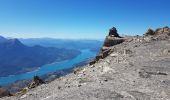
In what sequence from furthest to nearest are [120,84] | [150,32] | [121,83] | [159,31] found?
1. [150,32]
2. [159,31]
3. [121,83]
4. [120,84]

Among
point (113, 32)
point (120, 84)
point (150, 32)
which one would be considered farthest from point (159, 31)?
point (120, 84)

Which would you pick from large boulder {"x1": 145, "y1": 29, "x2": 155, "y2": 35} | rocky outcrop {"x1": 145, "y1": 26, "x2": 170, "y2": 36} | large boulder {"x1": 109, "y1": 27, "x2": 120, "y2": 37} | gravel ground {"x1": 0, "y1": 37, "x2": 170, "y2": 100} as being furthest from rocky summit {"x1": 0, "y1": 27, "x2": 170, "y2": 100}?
large boulder {"x1": 145, "y1": 29, "x2": 155, "y2": 35}

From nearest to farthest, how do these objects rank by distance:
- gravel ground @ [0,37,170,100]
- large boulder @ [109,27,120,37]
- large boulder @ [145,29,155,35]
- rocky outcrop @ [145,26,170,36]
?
gravel ground @ [0,37,170,100] < rocky outcrop @ [145,26,170,36] < large boulder @ [109,27,120,37] < large boulder @ [145,29,155,35]

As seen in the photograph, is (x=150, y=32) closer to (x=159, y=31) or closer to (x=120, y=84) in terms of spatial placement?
(x=159, y=31)

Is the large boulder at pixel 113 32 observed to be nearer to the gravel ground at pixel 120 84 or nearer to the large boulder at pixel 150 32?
the large boulder at pixel 150 32

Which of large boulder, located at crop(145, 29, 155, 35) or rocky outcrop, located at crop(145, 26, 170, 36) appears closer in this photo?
rocky outcrop, located at crop(145, 26, 170, 36)

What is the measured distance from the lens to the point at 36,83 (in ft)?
119

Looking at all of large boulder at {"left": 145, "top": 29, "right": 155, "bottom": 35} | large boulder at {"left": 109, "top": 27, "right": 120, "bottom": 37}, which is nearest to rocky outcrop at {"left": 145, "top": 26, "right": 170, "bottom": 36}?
large boulder at {"left": 145, "top": 29, "right": 155, "bottom": 35}

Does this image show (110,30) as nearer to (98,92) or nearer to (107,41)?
(107,41)

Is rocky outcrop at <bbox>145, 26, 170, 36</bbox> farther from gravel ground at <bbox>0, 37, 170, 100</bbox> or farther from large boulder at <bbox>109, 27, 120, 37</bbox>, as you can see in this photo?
gravel ground at <bbox>0, 37, 170, 100</bbox>

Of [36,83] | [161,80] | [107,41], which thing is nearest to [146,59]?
[161,80]

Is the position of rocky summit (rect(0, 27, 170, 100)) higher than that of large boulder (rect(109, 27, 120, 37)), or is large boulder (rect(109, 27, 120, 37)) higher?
large boulder (rect(109, 27, 120, 37))

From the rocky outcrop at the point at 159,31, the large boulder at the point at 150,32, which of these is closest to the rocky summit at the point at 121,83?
the rocky outcrop at the point at 159,31

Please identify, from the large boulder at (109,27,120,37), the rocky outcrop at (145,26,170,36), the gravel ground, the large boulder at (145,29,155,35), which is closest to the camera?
the gravel ground
